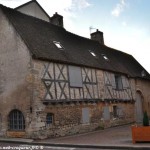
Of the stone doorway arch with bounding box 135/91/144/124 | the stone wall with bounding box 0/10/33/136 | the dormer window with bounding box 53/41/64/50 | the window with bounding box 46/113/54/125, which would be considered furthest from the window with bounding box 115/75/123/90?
the stone wall with bounding box 0/10/33/136

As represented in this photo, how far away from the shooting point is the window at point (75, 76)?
17125 millimetres

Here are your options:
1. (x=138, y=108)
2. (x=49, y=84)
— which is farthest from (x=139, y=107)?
(x=49, y=84)

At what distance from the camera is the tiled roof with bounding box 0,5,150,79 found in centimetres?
1605

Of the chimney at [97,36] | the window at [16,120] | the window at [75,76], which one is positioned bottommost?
the window at [16,120]

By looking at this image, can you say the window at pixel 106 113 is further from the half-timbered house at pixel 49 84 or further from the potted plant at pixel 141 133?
the potted plant at pixel 141 133

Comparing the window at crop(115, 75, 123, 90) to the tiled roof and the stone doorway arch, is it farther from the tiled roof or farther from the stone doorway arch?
the stone doorway arch

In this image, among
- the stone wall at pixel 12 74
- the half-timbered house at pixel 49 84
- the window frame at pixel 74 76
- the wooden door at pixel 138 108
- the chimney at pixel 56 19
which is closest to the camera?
the half-timbered house at pixel 49 84

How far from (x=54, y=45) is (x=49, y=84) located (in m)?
3.44

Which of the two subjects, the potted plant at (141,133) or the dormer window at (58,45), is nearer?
the potted plant at (141,133)

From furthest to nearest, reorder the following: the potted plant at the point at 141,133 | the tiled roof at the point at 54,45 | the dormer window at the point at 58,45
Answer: the dormer window at the point at 58,45 → the tiled roof at the point at 54,45 → the potted plant at the point at 141,133

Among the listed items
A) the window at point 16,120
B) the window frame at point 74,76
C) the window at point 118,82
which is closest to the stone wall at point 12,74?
the window at point 16,120

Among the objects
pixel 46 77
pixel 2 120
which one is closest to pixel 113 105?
pixel 46 77

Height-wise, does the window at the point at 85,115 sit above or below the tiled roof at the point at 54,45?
below

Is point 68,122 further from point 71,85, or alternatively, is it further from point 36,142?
point 36,142
